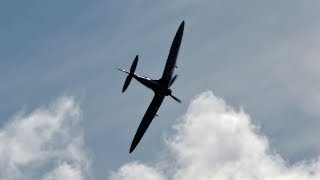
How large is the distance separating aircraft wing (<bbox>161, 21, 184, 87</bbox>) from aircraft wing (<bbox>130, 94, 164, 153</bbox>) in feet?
20.4

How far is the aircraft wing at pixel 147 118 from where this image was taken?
5586 inches

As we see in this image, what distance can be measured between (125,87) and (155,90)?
532cm

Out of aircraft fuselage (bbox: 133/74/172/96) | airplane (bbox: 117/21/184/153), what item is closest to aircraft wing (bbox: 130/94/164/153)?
airplane (bbox: 117/21/184/153)

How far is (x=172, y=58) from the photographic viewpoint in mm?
137375

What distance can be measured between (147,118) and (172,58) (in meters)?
15.0

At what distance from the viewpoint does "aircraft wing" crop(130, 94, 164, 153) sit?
465 feet

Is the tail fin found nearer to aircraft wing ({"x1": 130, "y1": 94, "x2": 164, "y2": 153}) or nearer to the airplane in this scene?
the airplane

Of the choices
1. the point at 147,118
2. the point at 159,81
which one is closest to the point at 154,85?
the point at 159,81

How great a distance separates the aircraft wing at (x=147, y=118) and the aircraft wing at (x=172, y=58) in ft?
20.4

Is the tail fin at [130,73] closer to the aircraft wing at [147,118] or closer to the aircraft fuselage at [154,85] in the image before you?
the aircraft fuselage at [154,85]

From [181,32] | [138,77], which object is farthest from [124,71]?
[181,32]

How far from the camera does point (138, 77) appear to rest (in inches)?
5182

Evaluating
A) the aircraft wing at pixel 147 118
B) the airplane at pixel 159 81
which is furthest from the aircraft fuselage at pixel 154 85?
the aircraft wing at pixel 147 118

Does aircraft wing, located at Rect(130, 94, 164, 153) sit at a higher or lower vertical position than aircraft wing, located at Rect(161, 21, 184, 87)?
lower
